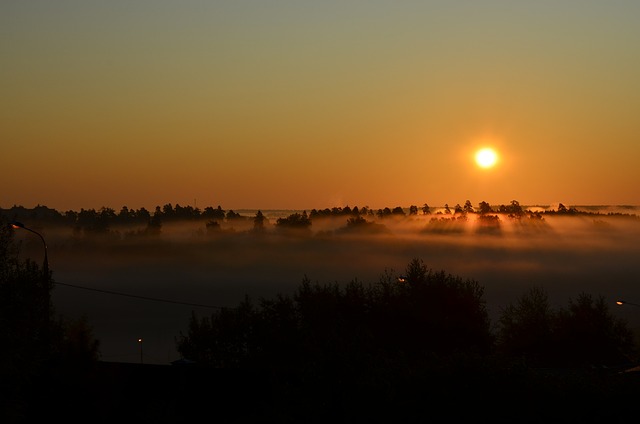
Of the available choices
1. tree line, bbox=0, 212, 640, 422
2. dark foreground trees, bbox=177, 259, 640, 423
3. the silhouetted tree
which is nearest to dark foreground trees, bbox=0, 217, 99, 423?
tree line, bbox=0, 212, 640, 422

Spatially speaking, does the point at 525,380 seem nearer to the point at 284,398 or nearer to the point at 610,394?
the point at 610,394

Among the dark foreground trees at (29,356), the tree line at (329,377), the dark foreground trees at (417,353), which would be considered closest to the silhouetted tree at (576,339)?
the dark foreground trees at (417,353)

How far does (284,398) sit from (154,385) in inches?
291

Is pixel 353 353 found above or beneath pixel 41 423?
above

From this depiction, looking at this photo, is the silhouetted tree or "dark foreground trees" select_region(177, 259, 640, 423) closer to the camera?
"dark foreground trees" select_region(177, 259, 640, 423)

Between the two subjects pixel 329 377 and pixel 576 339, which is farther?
pixel 576 339

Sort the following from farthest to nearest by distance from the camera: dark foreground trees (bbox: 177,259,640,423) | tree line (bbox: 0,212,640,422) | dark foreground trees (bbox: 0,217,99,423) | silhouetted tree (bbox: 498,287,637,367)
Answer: silhouetted tree (bbox: 498,287,637,367) → dark foreground trees (bbox: 177,259,640,423) → tree line (bbox: 0,212,640,422) → dark foreground trees (bbox: 0,217,99,423)

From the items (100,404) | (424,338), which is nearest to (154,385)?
(100,404)

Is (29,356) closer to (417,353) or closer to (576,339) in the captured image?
(417,353)

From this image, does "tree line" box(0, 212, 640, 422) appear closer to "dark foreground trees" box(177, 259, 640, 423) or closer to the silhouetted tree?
"dark foreground trees" box(177, 259, 640, 423)

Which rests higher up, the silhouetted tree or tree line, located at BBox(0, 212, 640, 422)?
tree line, located at BBox(0, 212, 640, 422)

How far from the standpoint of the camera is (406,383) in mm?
46969

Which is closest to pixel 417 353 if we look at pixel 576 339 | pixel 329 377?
pixel 329 377

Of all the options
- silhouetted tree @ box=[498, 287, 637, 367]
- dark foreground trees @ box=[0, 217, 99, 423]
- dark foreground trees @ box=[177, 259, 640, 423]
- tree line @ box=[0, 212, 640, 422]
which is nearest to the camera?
dark foreground trees @ box=[0, 217, 99, 423]
